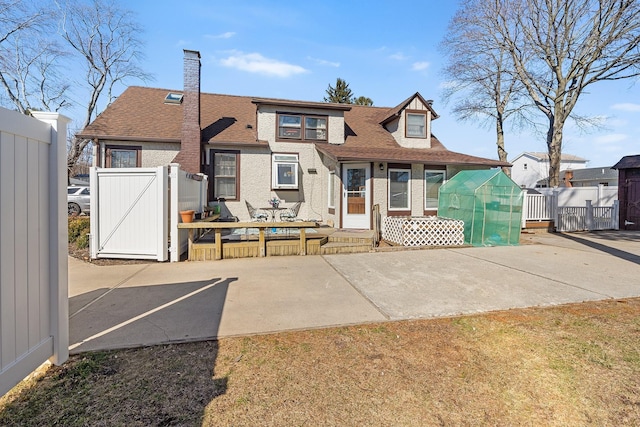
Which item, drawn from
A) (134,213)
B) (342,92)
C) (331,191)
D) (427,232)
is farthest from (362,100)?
(134,213)

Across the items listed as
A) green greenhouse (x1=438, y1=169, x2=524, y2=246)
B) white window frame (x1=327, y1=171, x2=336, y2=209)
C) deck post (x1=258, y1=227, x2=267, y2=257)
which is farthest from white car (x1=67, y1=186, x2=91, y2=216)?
green greenhouse (x1=438, y1=169, x2=524, y2=246)

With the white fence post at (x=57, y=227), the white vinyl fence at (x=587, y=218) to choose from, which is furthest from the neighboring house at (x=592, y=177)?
the white fence post at (x=57, y=227)

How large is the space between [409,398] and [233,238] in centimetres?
678

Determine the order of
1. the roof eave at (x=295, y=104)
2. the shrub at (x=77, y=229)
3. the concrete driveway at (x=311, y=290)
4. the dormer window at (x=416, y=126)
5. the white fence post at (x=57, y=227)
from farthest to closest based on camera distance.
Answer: the dormer window at (x=416, y=126) < the roof eave at (x=295, y=104) < the shrub at (x=77, y=229) < the concrete driveway at (x=311, y=290) < the white fence post at (x=57, y=227)

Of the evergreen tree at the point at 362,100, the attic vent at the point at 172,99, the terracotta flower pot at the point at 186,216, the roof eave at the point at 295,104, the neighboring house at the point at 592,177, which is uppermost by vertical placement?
the evergreen tree at the point at 362,100

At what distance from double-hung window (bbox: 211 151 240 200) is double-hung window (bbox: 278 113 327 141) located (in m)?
2.03

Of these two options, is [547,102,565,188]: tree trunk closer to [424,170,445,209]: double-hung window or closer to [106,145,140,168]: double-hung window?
[424,170,445,209]: double-hung window

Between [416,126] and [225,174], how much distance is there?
8231 mm

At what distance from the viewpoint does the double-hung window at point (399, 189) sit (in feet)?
38.0

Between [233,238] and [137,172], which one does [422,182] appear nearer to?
[233,238]

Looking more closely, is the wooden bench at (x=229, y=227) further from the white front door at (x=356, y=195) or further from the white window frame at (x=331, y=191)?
the white window frame at (x=331, y=191)

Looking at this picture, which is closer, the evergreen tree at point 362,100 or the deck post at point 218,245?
the deck post at point 218,245

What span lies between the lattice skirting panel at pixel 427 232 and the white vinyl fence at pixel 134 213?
585cm

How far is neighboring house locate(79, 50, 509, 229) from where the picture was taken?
11.1 meters
